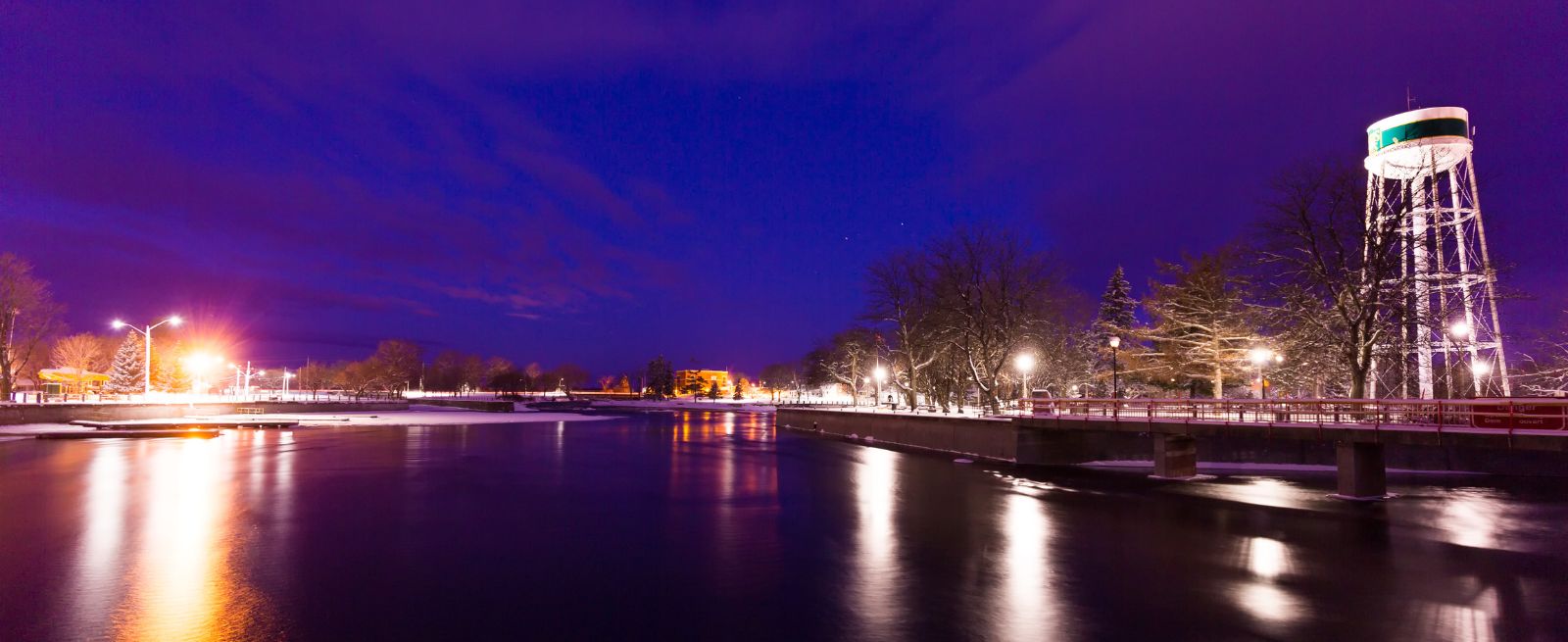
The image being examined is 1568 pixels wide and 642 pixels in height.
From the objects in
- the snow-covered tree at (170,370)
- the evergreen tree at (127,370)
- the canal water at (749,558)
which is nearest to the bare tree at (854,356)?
the canal water at (749,558)

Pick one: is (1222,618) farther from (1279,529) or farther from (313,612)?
(313,612)

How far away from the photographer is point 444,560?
12.1 meters

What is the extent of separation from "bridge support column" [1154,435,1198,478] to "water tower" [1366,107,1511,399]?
10097mm

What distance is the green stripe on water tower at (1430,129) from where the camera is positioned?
38.0 metres

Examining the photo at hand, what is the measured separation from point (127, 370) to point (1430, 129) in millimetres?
117916

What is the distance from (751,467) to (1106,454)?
15.8 metres

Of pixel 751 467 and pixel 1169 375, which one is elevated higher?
pixel 1169 375

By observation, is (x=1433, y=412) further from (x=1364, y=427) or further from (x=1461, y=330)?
(x=1461, y=330)

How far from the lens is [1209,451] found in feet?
109

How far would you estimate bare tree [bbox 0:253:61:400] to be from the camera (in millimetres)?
52969

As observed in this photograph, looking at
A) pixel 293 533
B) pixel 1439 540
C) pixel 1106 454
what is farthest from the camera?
pixel 1106 454

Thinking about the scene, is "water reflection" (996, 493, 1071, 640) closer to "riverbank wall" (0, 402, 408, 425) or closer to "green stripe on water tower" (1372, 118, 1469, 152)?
"green stripe on water tower" (1372, 118, 1469, 152)

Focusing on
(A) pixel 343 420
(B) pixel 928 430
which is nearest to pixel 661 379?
(A) pixel 343 420

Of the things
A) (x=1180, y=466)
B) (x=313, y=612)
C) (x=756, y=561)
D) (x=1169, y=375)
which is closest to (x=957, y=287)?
(x=1169, y=375)
